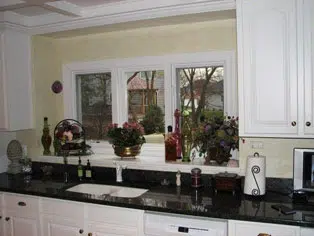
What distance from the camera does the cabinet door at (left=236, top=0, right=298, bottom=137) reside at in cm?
232

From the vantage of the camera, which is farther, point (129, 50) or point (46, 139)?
point (46, 139)

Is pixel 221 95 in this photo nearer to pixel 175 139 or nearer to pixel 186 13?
pixel 175 139

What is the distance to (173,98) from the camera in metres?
3.21

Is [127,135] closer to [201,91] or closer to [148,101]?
[148,101]

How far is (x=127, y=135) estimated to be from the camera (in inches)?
125

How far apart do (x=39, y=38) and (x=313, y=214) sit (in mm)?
2895

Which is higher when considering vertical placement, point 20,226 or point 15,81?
point 15,81

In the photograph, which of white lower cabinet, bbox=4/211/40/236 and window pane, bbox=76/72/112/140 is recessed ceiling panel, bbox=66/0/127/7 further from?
white lower cabinet, bbox=4/211/40/236

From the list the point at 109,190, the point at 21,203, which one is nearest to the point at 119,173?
the point at 109,190

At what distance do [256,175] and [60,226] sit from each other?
1587 millimetres

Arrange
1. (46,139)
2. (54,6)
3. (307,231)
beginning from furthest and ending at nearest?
1. (46,139)
2. (54,6)
3. (307,231)

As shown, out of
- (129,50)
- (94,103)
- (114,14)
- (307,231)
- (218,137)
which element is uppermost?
(114,14)

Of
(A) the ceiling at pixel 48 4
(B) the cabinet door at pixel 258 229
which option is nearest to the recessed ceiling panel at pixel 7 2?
(A) the ceiling at pixel 48 4

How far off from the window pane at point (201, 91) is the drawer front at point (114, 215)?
1.01 metres
